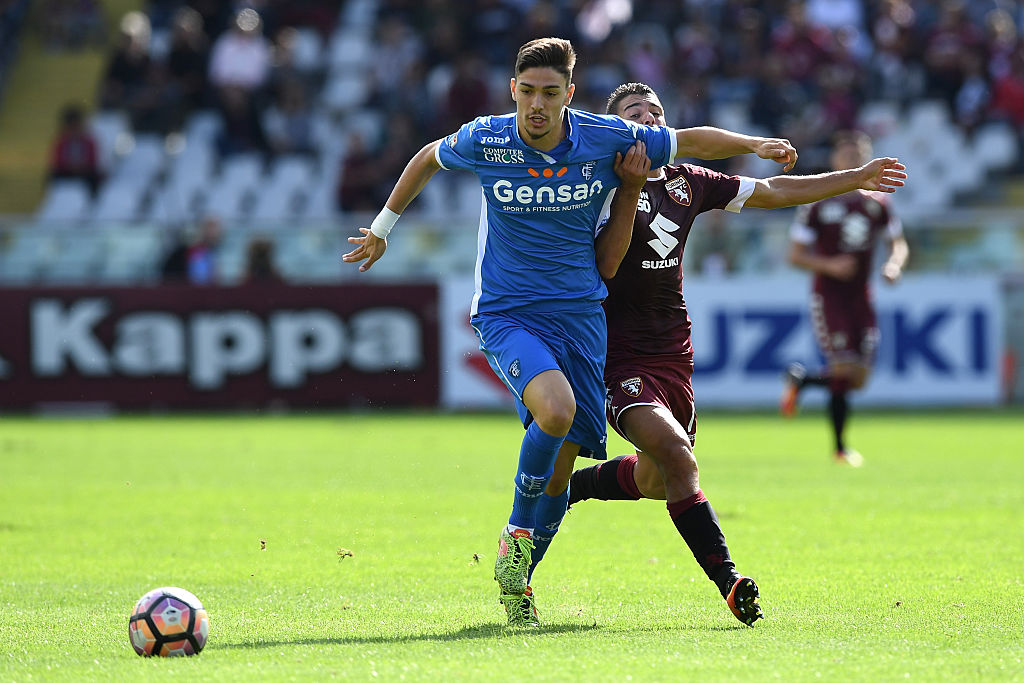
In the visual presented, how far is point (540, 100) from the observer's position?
19.4ft

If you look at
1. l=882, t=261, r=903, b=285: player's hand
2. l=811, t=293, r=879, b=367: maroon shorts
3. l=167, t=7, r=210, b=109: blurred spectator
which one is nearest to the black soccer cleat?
l=811, t=293, r=879, b=367: maroon shorts

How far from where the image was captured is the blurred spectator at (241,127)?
21.5 metres

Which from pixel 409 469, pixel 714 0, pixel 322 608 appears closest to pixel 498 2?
pixel 714 0

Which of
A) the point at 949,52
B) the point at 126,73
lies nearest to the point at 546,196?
the point at 949,52

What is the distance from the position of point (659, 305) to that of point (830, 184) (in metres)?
0.95

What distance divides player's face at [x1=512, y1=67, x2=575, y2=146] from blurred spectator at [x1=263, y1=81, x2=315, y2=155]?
15.9m

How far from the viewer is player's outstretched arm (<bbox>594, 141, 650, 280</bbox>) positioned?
6.06 metres

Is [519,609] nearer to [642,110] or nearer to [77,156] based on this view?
[642,110]

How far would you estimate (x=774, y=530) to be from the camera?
27.9 ft

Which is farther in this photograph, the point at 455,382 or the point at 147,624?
the point at 455,382

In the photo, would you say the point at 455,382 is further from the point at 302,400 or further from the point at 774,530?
the point at 774,530

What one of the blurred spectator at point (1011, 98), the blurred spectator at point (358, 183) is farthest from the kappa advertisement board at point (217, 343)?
the blurred spectator at point (1011, 98)

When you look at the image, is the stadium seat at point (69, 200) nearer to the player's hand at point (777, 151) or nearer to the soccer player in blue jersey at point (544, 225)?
the soccer player in blue jersey at point (544, 225)

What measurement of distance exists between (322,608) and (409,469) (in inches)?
237
